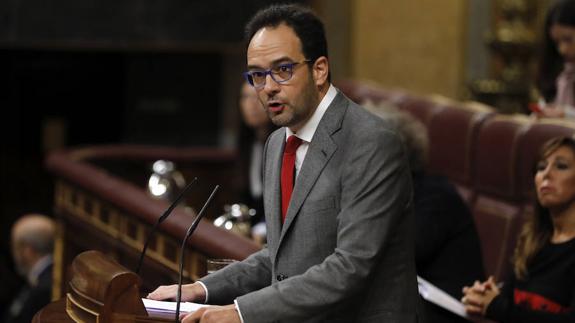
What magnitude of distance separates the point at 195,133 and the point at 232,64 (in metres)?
0.57

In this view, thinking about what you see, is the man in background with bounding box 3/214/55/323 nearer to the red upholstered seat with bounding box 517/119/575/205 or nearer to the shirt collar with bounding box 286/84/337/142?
the red upholstered seat with bounding box 517/119/575/205

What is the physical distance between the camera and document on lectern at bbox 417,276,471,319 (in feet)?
11.6

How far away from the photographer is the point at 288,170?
2.41 m

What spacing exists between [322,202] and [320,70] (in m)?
0.26

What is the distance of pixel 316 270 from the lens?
2227 millimetres

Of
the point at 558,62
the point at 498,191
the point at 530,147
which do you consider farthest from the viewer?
the point at 558,62

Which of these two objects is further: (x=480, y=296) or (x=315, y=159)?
(x=480, y=296)

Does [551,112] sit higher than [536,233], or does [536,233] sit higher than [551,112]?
[551,112]

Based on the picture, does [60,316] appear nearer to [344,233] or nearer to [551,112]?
[344,233]

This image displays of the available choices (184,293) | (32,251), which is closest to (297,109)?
(184,293)

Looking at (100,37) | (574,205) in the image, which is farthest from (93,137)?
(574,205)

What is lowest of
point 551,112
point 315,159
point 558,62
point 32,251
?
point 32,251

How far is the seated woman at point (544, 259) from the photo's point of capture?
10.9 ft

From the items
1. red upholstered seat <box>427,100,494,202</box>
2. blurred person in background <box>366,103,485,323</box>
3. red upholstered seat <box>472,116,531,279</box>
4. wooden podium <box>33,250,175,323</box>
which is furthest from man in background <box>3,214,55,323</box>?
wooden podium <box>33,250,175,323</box>
